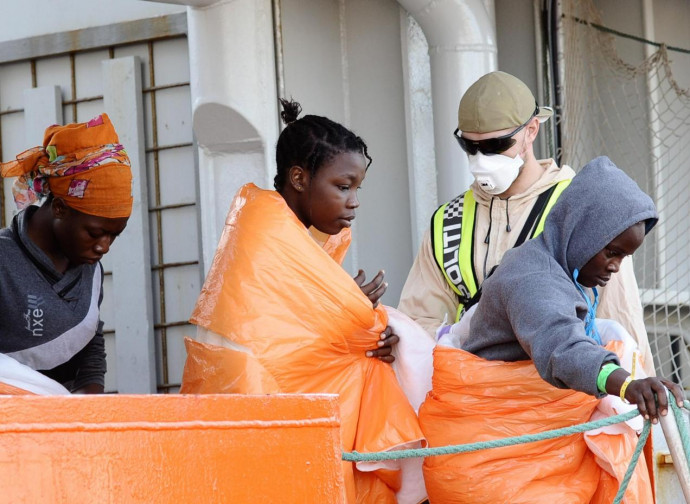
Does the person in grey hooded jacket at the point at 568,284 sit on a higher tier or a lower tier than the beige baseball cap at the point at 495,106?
lower

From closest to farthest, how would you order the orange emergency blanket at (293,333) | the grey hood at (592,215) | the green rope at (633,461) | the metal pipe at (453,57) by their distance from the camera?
the green rope at (633,461) → the grey hood at (592,215) → the orange emergency blanket at (293,333) → the metal pipe at (453,57)

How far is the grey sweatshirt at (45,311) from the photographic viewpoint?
3.50m

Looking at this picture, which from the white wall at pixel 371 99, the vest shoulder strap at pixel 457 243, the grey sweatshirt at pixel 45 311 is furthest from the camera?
the white wall at pixel 371 99

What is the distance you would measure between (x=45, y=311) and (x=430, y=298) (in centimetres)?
130

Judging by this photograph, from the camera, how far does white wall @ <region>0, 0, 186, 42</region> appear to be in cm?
619

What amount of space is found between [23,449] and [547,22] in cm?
382

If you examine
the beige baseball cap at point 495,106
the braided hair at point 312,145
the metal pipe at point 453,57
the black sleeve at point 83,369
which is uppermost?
the metal pipe at point 453,57

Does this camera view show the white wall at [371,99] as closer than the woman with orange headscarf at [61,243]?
No

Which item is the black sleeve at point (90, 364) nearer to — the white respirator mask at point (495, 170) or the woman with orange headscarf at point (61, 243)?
the woman with orange headscarf at point (61, 243)

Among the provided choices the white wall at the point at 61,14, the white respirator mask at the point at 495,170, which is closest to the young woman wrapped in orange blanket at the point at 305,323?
the white respirator mask at the point at 495,170

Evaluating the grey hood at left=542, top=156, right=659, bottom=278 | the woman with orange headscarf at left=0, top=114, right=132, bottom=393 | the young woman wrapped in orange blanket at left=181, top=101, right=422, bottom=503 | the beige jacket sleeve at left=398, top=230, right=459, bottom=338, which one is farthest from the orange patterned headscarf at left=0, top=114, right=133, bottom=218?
the grey hood at left=542, top=156, right=659, bottom=278

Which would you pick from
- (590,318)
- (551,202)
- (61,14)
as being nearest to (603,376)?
(590,318)

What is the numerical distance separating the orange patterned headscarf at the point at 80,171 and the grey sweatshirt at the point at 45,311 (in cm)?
12

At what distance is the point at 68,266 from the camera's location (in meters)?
3.65
